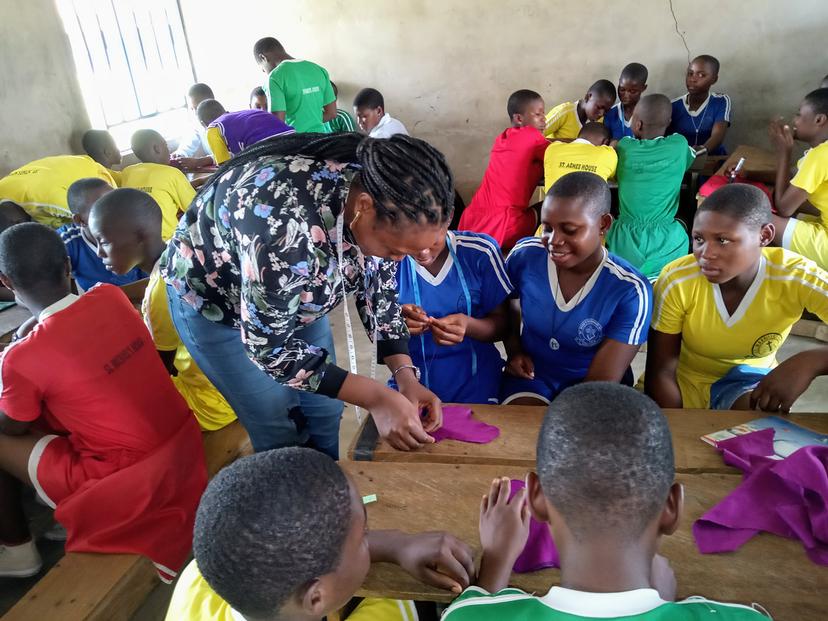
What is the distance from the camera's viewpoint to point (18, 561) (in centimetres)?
215

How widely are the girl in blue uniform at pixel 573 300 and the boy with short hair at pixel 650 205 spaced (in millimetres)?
1515

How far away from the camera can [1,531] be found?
A: 2.12 meters

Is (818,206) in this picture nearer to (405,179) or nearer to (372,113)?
(405,179)

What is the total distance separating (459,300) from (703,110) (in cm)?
414

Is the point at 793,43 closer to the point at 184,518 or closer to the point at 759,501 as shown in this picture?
the point at 759,501

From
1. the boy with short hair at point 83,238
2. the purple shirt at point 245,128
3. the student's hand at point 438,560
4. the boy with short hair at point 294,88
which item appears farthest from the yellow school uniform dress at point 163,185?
the student's hand at point 438,560

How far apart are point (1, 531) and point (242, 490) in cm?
180

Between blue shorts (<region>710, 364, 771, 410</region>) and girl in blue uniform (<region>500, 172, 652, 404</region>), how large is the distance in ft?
0.95

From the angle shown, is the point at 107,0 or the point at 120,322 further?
the point at 107,0

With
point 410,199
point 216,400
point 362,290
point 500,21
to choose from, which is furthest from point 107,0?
point 410,199

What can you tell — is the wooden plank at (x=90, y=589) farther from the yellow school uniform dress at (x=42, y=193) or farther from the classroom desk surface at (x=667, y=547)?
the yellow school uniform dress at (x=42, y=193)

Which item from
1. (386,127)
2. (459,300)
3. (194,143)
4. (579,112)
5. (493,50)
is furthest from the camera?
(493,50)

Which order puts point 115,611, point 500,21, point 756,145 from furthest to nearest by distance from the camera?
point 500,21
point 756,145
point 115,611

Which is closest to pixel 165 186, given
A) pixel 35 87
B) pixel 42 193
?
pixel 42 193
